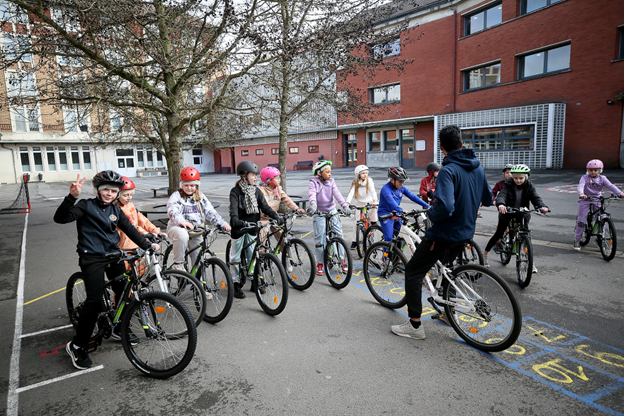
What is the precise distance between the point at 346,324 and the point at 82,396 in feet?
8.79

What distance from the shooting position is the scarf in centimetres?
547

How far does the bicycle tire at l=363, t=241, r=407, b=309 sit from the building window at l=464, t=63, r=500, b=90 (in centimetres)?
2527

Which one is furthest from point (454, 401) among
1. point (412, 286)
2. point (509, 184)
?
point (509, 184)

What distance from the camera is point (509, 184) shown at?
6.24 metres

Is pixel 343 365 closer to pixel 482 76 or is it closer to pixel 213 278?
pixel 213 278

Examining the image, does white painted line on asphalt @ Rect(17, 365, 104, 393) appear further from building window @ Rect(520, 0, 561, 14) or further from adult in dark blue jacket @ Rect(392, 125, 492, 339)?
building window @ Rect(520, 0, 561, 14)

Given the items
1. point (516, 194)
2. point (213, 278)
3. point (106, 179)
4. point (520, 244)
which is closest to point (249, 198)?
point (213, 278)

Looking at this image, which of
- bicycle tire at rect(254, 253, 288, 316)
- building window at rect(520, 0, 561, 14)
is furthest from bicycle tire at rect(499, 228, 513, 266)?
building window at rect(520, 0, 561, 14)

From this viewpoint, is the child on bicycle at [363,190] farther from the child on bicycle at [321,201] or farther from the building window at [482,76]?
the building window at [482,76]

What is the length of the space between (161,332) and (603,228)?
731 cm

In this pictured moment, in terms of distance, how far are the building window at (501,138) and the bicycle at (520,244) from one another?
18837 mm

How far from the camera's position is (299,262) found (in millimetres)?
5469

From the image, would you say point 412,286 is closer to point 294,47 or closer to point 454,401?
point 454,401

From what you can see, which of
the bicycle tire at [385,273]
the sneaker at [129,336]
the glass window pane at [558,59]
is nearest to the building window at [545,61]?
the glass window pane at [558,59]
